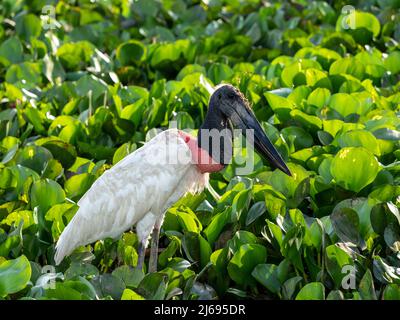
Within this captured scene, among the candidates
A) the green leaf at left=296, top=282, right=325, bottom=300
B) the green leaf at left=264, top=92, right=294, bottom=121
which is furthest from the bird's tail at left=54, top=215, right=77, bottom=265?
the green leaf at left=264, top=92, right=294, bottom=121

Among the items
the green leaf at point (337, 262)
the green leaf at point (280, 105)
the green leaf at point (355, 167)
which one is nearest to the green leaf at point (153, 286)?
the green leaf at point (337, 262)

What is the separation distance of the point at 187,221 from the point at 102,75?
4.09m

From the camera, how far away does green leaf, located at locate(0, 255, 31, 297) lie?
6.89 m

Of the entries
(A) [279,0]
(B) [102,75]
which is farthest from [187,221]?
(A) [279,0]

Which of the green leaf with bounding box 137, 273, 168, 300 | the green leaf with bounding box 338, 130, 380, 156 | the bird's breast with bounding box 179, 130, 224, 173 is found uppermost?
the bird's breast with bounding box 179, 130, 224, 173

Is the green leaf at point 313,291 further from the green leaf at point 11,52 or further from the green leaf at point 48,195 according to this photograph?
the green leaf at point 11,52

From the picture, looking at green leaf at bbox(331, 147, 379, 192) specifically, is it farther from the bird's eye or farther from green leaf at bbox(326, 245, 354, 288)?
green leaf at bbox(326, 245, 354, 288)

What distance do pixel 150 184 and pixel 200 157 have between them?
1.27 feet

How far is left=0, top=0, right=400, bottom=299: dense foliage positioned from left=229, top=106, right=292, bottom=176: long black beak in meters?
0.22

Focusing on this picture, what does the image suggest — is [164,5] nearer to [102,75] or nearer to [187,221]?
[102,75]

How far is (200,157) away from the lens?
7766 millimetres

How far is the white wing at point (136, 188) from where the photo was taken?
25.1 feet

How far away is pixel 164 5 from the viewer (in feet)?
46.2
